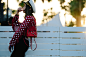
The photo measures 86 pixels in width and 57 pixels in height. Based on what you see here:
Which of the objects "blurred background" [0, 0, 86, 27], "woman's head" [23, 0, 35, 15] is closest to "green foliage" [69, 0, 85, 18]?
"blurred background" [0, 0, 86, 27]

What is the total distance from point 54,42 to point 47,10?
25.9ft

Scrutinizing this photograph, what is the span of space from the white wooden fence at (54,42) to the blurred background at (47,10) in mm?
1062

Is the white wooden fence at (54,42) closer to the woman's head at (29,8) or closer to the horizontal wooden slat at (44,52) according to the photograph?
the horizontal wooden slat at (44,52)

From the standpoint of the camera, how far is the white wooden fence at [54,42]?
4252 mm

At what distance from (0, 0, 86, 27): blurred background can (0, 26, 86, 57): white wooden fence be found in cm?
106

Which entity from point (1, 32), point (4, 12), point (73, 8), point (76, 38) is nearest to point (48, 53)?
point (76, 38)

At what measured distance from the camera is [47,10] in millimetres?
11922

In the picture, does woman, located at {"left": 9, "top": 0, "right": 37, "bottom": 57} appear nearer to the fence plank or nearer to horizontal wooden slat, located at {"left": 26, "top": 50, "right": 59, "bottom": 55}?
horizontal wooden slat, located at {"left": 26, "top": 50, "right": 59, "bottom": 55}

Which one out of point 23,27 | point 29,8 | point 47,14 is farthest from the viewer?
point 47,14

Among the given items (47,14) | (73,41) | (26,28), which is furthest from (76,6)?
(26,28)

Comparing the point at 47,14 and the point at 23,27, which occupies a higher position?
the point at 47,14

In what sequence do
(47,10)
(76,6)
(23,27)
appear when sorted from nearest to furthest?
1. (23,27)
2. (47,10)
3. (76,6)

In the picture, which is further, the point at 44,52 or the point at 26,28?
the point at 44,52

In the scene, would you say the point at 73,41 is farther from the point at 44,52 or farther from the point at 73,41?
the point at 44,52
